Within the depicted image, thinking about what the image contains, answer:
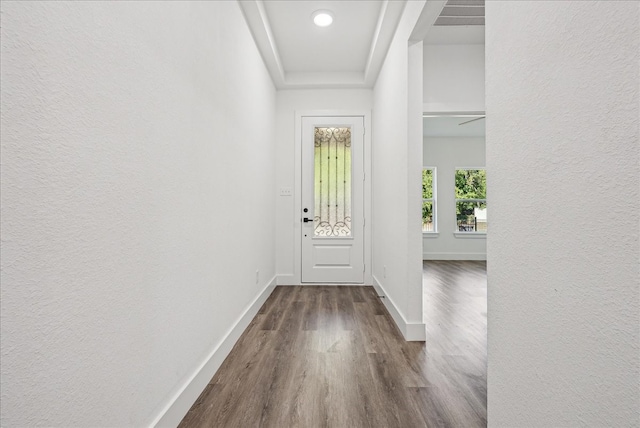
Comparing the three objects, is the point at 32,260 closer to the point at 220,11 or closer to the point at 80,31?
the point at 80,31

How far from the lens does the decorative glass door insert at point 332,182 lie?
13.6 ft

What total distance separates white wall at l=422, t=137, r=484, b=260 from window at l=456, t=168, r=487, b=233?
0.72 feet

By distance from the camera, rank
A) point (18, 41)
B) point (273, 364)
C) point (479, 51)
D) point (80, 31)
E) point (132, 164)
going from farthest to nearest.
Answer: point (479, 51)
point (273, 364)
point (132, 164)
point (80, 31)
point (18, 41)

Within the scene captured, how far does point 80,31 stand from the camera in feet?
2.85

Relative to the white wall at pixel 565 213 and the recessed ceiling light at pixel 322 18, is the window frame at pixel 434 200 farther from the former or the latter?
the white wall at pixel 565 213

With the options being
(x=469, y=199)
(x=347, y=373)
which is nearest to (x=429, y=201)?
(x=469, y=199)

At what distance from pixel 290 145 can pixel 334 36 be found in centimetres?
142

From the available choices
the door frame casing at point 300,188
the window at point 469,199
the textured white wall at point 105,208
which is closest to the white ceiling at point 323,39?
the door frame casing at point 300,188

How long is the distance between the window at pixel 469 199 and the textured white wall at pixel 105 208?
21.5ft

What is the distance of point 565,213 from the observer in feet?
2.61

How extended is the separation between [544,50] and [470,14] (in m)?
2.72

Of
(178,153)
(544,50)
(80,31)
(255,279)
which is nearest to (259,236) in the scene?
(255,279)

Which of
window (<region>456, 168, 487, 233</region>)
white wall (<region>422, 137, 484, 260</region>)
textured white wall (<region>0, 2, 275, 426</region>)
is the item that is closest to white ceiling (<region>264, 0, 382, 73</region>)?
textured white wall (<region>0, 2, 275, 426</region>)

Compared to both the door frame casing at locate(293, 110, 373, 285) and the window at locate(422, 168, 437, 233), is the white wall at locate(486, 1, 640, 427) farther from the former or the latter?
the window at locate(422, 168, 437, 233)
